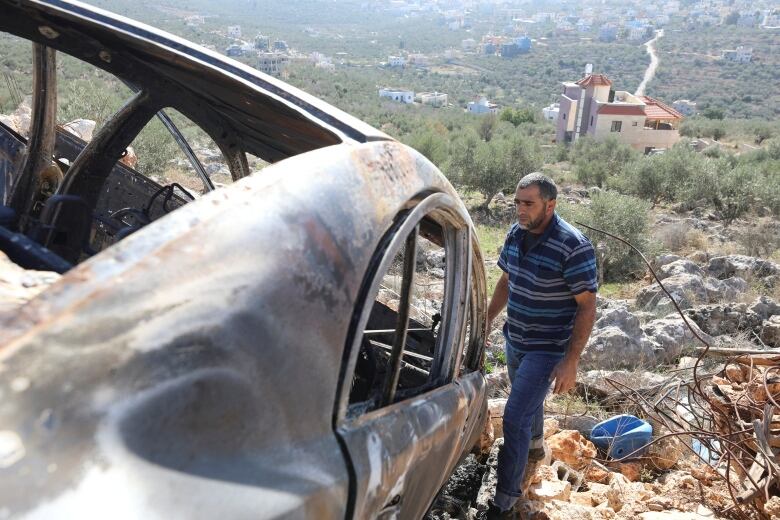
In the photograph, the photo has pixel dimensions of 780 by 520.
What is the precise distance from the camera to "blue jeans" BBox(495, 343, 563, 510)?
356 cm

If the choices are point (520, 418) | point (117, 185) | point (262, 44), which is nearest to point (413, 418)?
point (520, 418)

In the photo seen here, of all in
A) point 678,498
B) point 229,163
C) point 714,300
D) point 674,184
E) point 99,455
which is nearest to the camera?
point 99,455

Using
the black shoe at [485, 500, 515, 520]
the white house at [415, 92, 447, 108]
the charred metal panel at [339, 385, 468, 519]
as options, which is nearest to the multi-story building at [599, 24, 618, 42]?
the white house at [415, 92, 447, 108]

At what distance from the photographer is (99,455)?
49.1 inches

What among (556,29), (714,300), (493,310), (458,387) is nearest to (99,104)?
(714,300)

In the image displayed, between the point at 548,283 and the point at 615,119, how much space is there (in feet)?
148

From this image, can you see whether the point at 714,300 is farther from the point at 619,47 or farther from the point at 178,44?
the point at 619,47

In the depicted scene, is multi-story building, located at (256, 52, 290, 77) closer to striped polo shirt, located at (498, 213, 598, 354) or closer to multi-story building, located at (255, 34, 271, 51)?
multi-story building, located at (255, 34, 271, 51)

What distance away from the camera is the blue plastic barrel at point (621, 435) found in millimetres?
5137

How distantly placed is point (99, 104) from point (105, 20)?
629 inches

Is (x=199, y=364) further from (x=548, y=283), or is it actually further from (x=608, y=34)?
(x=608, y=34)

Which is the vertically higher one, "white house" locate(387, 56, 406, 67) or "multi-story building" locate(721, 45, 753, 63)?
"multi-story building" locate(721, 45, 753, 63)

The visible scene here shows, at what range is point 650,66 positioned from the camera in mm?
91500

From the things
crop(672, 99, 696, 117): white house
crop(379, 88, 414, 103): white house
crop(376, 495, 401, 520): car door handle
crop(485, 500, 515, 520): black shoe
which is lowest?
crop(379, 88, 414, 103): white house
